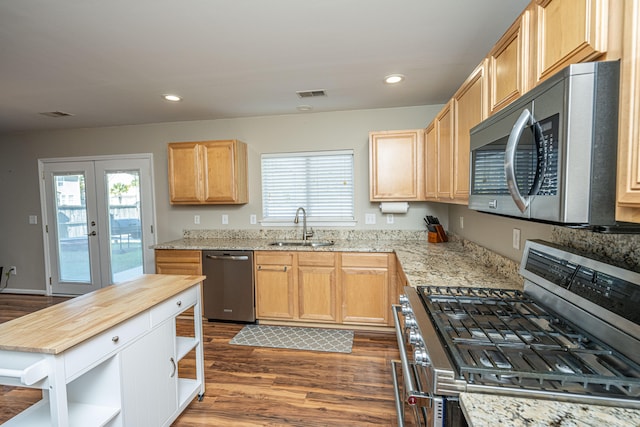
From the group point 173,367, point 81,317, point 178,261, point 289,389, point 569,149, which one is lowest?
point 289,389

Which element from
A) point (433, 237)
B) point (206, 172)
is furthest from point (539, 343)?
point (206, 172)

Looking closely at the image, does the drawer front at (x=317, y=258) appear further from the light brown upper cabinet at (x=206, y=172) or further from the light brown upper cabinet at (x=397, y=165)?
the light brown upper cabinet at (x=206, y=172)

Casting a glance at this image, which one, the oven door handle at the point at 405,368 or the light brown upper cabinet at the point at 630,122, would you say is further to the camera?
the oven door handle at the point at 405,368

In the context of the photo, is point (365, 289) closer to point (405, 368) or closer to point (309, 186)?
point (309, 186)

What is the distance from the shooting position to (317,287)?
3160 millimetres

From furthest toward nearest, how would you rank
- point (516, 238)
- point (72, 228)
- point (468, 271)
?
point (72, 228) → point (468, 271) → point (516, 238)

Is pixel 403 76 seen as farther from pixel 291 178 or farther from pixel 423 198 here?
pixel 291 178

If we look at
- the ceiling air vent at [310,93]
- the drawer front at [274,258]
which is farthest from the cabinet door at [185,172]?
the ceiling air vent at [310,93]

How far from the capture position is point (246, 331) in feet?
10.4

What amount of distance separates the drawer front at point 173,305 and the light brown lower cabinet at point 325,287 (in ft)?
3.96

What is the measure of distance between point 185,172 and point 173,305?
7.16ft

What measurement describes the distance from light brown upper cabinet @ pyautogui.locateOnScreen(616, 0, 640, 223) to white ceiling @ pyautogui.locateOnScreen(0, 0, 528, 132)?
3.72ft

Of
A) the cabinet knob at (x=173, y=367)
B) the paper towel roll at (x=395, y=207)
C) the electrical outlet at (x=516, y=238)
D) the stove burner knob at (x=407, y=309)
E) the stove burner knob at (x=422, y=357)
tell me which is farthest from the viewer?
the paper towel roll at (x=395, y=207)

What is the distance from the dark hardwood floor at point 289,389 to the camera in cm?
191
